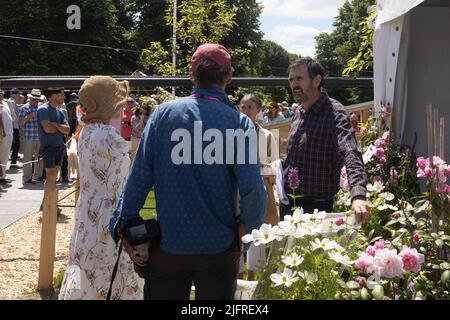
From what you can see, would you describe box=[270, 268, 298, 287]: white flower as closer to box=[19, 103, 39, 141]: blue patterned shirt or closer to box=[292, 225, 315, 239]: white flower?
box=[292, 225, 315, 239]: white flower

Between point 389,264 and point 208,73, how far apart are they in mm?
1099

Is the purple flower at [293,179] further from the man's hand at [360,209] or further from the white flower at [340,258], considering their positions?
the white flower at [340,258]

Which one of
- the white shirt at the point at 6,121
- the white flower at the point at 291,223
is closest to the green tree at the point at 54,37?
the white shirt at the point at 6,121

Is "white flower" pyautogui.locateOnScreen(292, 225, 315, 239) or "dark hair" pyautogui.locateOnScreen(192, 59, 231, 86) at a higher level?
Answer: "dark hair" pyautogui.locateOnScreen(192, 59, 231, 86)

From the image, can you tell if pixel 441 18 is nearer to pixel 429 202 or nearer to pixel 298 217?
pixel 429 202

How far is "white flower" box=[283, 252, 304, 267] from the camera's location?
2562 millimetres

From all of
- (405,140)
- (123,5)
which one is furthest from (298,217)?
(123,5)

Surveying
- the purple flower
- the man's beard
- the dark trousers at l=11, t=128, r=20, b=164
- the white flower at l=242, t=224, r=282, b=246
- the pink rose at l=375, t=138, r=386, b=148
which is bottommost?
the dark trousers at l=11, t=128, r=20, b=164

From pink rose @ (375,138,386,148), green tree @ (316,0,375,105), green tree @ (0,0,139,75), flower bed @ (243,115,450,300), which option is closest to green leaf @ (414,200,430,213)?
flower bed @ (243,115,450,300)

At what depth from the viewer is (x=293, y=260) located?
2576 millimetres

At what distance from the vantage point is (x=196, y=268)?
262 centimetres

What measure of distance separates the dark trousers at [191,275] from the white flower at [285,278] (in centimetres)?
21

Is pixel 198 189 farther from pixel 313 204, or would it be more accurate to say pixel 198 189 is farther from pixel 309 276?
pixel 313 204

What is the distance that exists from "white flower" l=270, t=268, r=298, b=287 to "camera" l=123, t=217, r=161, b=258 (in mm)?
523
